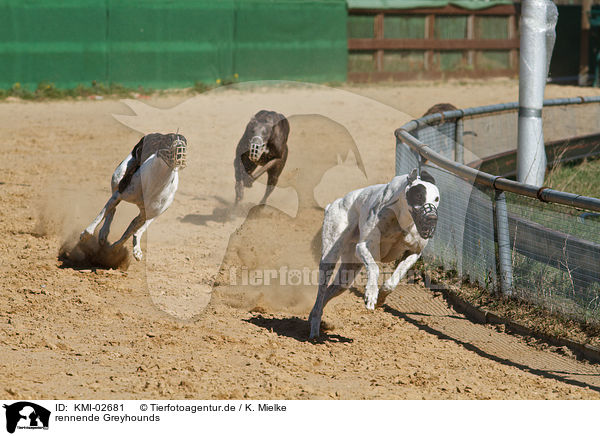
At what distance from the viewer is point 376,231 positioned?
4797mm

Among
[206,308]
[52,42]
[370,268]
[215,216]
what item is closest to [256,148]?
[215,216]

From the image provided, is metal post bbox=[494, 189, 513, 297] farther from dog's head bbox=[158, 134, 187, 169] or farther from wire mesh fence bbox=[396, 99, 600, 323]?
dog's head bbox=[158, 134, 187, 169]

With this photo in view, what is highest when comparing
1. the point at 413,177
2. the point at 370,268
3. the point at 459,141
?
the point at 413,177

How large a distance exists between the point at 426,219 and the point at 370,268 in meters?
0.53

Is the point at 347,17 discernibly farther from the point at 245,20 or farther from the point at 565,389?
the point at 565,389

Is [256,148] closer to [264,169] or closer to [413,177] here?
[264,169]

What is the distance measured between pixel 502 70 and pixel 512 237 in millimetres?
17109

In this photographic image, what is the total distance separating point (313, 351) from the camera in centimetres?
505

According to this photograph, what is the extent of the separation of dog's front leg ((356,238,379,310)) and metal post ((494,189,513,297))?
129 centimetres

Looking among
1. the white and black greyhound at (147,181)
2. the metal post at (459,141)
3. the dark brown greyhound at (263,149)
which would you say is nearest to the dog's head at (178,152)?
the white and black greyhound at (147,181)

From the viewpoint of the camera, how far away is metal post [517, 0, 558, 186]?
6922 mm

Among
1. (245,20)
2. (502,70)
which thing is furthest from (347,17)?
(502,70)

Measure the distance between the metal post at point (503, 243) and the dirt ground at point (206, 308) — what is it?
0.49 metres

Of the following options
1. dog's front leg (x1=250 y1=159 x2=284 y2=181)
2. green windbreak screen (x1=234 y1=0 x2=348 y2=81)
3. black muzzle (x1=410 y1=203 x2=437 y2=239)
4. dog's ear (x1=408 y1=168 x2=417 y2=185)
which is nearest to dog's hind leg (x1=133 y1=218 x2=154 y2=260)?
dog's front leg (x1=250 y1=159 x2=284 y2=181)
